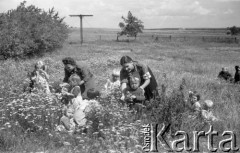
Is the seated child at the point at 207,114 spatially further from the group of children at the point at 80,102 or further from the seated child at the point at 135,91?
the seated child at the point at 135,91

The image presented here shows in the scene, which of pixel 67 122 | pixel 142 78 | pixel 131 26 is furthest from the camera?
pixel 131 26

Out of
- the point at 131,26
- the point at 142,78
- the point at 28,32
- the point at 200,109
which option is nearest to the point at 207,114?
the point at 200,109

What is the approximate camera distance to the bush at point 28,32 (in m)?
19.8

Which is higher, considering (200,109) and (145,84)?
(145,84)

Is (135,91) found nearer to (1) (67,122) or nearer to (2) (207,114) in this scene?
(2) (207,114)

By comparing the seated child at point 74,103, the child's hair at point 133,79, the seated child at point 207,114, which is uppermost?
the child's hair at point 133,79

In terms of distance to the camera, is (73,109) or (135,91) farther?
(135,91)

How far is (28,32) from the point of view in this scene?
71.3 feet

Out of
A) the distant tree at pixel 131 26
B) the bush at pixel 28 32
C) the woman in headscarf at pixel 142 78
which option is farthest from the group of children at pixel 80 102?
the distant tree at pixel 131 26

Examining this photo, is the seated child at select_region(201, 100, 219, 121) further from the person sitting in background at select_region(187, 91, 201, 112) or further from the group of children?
the person sitting in background at select_region(187, 91, 201, 112)

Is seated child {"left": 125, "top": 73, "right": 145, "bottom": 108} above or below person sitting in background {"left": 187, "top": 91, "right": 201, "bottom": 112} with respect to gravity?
above

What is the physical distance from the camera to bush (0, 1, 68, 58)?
64.8 ft

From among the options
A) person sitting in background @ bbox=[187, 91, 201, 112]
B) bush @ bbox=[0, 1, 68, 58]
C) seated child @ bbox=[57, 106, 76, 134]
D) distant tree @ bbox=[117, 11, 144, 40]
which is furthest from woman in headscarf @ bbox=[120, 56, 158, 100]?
→ distant tree @ bbox=[117, 11, 144, 40]

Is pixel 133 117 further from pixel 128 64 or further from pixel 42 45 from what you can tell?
pixel 42 45
